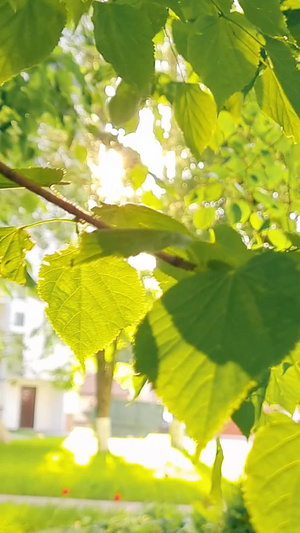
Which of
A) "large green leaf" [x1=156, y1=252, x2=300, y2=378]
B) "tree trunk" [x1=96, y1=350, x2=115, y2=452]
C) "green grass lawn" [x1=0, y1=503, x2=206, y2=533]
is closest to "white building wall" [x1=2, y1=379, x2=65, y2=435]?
"tree trunk" [x1=96, y1=350, x2=115, y2=452]

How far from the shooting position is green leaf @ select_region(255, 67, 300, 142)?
29 centimetres

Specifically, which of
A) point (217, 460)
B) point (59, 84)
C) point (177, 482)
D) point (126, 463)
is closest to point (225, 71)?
point (217, 460)

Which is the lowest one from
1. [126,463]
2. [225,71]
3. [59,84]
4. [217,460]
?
[126,463]

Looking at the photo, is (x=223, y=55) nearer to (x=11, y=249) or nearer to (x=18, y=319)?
(x=11, y=249)

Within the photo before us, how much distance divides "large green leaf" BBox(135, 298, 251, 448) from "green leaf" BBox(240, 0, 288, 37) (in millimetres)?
161

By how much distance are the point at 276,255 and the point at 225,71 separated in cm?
18

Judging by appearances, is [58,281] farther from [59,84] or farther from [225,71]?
[59,84]

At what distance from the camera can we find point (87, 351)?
21 cm

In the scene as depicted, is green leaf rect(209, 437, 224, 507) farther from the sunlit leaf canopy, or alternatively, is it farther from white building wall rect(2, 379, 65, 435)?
white building wall rect(2, 379, 65, 435)

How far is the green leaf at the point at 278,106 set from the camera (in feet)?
0.94

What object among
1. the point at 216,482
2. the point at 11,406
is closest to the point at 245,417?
the point at 216,482

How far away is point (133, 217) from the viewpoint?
0.16 meters

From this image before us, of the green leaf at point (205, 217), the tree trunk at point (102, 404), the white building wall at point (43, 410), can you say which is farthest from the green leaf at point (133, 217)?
the white building wall at point (43, 410)

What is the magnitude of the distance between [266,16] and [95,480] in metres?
5.91
